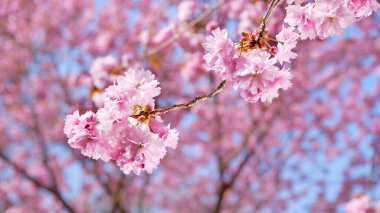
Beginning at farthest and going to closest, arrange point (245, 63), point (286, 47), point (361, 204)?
1. point (361, 204)
2. point (286, 47)
3. point (245, 63)

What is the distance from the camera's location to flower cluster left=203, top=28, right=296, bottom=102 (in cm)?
186

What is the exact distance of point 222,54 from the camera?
1907 mm

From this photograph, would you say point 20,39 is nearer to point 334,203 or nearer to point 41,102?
point 41,102

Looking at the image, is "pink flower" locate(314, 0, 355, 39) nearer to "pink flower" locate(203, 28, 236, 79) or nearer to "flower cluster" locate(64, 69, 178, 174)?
"pink flower" locate(203, 28, 236, 79)

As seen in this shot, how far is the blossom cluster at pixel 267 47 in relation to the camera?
1.87 meters

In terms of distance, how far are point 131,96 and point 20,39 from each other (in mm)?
7435

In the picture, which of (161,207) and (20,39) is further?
(161,207)

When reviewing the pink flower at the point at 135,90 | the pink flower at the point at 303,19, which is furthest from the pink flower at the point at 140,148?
the pink flower at the point at 303,19

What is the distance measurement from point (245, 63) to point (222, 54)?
0.10 meters

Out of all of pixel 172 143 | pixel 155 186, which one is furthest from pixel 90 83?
pixel 155 186

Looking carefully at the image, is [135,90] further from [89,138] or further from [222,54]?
[222,54]

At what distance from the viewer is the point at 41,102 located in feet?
32.8

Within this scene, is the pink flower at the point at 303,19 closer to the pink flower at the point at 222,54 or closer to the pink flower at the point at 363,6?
the pink flower at the point at 363,6

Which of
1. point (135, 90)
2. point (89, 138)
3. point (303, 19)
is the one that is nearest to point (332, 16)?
point (303, 19)
